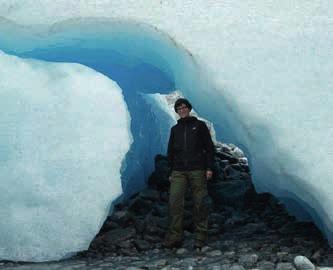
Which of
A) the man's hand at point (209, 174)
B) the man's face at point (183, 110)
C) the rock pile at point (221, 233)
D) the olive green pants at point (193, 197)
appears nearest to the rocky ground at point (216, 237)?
the rock pile at point (221, 233)

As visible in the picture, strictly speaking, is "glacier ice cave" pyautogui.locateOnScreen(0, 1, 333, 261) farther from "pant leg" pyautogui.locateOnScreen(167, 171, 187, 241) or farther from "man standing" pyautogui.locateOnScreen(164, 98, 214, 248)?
"pant leg" pyautogui.locateOnScreen(167, 171, 187, 241)

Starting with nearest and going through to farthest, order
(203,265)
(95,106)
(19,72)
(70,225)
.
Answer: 1. (203,265)
2. (70,225)
3. (19,72)
4. (95,106)

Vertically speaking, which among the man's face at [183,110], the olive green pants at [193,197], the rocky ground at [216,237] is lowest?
the rocky ground at [216,237]

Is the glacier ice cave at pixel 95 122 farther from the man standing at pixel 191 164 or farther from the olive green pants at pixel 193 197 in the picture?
the olive green pants at pixel 193 197

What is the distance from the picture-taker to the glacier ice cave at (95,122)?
4.10 metres

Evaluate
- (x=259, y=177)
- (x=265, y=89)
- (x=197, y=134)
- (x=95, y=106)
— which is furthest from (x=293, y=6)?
(x=95, y=106)

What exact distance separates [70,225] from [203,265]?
123 centimetres

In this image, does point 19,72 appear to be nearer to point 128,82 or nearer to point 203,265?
point 128,82

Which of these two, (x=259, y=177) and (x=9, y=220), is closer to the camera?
(x=9, y=220)

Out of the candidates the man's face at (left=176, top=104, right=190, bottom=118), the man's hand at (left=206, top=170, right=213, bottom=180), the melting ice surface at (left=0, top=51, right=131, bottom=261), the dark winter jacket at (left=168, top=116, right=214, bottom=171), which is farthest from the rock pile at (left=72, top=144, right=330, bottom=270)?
the man's face at (left=176, top=104, right=190, bottom=118)

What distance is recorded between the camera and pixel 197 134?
427cm

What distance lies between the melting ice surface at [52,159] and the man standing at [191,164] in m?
0.77

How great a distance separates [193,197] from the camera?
429cm

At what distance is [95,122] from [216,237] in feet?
5.08
